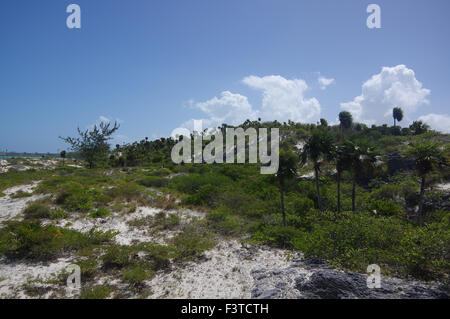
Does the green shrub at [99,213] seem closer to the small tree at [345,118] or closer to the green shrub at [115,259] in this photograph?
the green shrub at [115,259]

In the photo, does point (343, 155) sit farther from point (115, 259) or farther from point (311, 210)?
point (115, 259)

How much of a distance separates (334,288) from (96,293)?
930 centimetres

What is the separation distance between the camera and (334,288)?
8258mm

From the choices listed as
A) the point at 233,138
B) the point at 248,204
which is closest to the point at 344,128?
the point at 233,138

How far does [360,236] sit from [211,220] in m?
10.9

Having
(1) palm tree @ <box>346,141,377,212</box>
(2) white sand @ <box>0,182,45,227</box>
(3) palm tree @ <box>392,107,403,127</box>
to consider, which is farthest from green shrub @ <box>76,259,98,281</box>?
(3) palm tree @ <box>392,107,403,127</box>

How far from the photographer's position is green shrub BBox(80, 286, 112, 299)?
27.0 feet

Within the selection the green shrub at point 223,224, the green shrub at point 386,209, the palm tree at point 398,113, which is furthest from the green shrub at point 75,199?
the palm tree at point 398,113

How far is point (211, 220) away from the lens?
1845 centimetres

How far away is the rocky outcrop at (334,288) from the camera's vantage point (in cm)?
788

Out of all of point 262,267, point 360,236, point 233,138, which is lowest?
point 262,267

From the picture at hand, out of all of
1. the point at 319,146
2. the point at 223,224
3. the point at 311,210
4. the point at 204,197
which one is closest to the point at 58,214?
the point at 223,224
